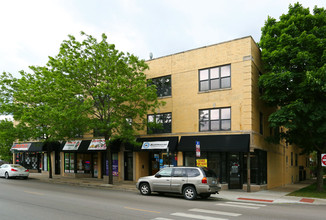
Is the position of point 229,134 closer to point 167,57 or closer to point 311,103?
point 311,103

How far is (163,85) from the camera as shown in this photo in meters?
24.0

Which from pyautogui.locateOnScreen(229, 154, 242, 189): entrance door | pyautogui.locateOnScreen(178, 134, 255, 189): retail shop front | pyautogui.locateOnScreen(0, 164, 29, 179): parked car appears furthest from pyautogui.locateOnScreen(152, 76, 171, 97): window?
pyautogui.locateOnScreen(0, 164, 29, 179): parked car

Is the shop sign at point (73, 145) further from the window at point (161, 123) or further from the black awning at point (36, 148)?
the window at point (161, 123)

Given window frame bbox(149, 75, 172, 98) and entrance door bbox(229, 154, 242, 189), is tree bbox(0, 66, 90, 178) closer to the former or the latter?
window frame bbox(149, 75, 172, 98)

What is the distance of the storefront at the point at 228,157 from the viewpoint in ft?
64.6

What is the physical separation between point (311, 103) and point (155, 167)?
1279 cm

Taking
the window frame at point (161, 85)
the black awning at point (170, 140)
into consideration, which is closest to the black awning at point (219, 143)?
the black awning at point (170, 140)

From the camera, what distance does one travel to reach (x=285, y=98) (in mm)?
20219

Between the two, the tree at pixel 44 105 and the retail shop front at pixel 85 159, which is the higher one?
the tree at pixel 44 105

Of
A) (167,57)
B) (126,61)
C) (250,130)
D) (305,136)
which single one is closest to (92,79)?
(126,61)

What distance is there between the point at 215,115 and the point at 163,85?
17.0ft

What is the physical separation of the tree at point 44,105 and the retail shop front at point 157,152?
4.98 meters

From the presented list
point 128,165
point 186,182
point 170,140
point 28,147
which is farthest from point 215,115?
point 28,147

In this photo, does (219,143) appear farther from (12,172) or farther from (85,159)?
(12,172)
